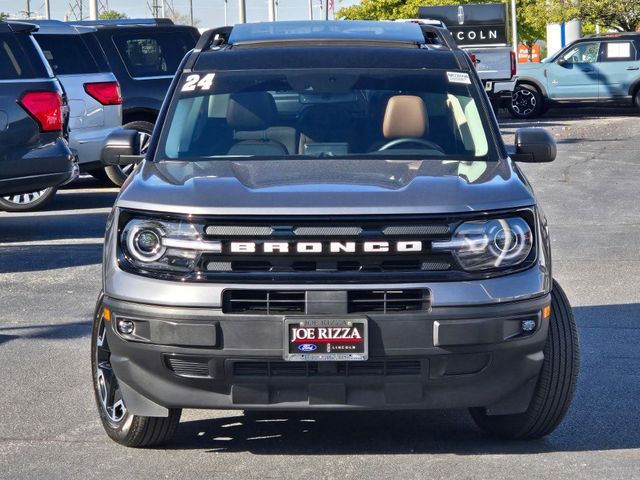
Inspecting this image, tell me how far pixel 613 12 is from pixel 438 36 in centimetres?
3293

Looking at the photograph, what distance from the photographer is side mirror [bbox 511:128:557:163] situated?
6398mm

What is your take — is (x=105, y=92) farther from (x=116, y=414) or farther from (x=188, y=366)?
(x=188, y=366)

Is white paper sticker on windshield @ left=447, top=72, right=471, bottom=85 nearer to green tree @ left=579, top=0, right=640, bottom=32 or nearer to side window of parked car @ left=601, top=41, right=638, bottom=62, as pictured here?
side window of parked car @ left=601, top=41, right=638, bottom=62

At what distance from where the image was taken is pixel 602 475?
16.9 feet

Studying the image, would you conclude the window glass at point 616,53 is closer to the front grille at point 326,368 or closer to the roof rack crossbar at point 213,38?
the roof rack crossbar at point 213,38

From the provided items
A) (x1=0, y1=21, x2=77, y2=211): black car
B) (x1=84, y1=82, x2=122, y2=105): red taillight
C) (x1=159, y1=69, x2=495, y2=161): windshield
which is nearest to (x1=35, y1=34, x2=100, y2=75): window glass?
(x1=84, y1=82, x2=122, y2=105): red taillight

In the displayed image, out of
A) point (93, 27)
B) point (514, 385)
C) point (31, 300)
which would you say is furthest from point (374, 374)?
point (93, 27)

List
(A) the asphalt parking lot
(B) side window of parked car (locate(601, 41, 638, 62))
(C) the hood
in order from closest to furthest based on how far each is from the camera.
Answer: (C) the hood → (A) the asphalt parking lot → (B) side window of parked car (locate(601, 41, 638, 62))

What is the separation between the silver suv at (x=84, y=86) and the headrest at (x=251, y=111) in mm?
8334

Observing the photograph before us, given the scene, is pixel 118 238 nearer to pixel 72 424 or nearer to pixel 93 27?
pixel 72 424

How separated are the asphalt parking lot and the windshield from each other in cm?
124

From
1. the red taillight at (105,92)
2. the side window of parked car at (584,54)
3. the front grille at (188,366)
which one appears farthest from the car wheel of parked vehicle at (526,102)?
the front grille at (188,366)

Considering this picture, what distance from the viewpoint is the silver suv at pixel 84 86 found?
48.0ft

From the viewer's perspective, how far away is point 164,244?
5109 millimetres
